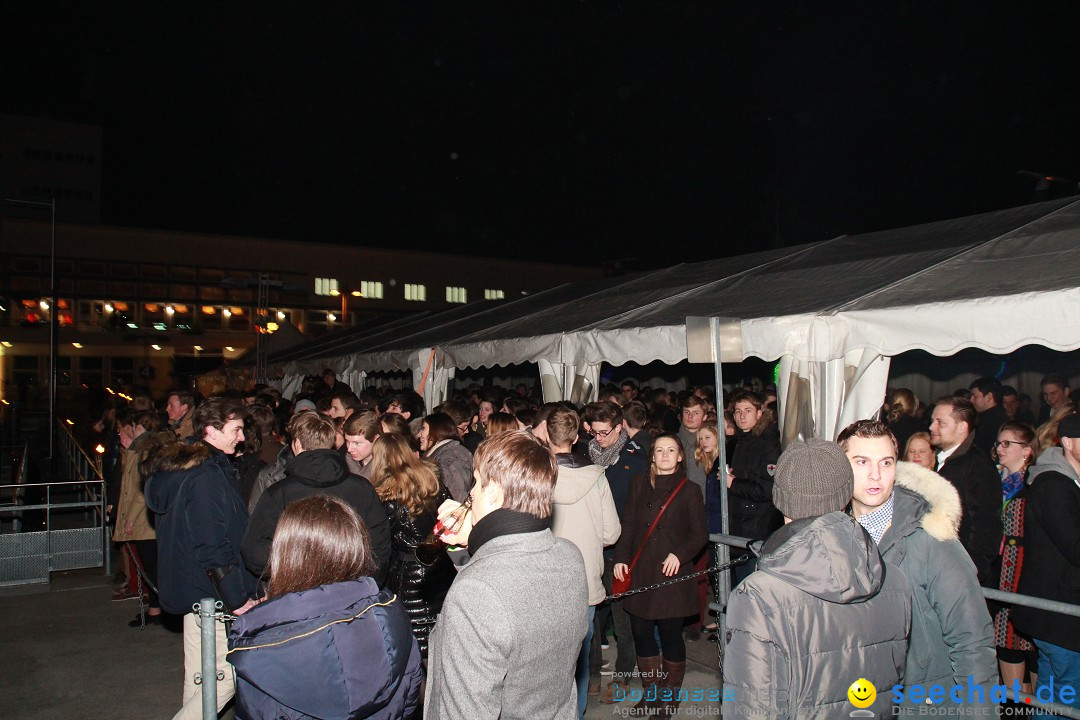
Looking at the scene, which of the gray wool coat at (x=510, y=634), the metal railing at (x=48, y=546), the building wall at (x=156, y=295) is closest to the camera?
the gray wool coat at (x=510, y=634)

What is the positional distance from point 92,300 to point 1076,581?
43950mm

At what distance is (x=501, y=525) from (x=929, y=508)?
1.52 meters

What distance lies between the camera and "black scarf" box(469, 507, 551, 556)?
2.25 meters

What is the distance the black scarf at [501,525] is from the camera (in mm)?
2252

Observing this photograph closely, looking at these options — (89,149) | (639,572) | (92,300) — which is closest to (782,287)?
(639,572)

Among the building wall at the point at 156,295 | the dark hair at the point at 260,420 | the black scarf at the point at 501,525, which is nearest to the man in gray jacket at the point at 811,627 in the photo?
the black scarf at the point at 501,525

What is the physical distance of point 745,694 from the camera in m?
2.11

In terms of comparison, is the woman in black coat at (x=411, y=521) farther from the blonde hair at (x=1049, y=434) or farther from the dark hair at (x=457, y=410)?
the blonde hair at (x=1049, y=434)

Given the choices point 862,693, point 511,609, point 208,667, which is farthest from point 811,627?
point 208,667

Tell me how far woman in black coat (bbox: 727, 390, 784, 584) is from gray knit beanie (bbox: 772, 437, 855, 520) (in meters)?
3.62

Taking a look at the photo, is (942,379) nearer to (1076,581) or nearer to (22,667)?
(1076,581)

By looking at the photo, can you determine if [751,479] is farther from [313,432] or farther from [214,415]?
[214,415]

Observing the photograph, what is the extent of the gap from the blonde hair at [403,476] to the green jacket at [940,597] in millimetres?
2395

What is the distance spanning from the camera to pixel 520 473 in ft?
7.64
